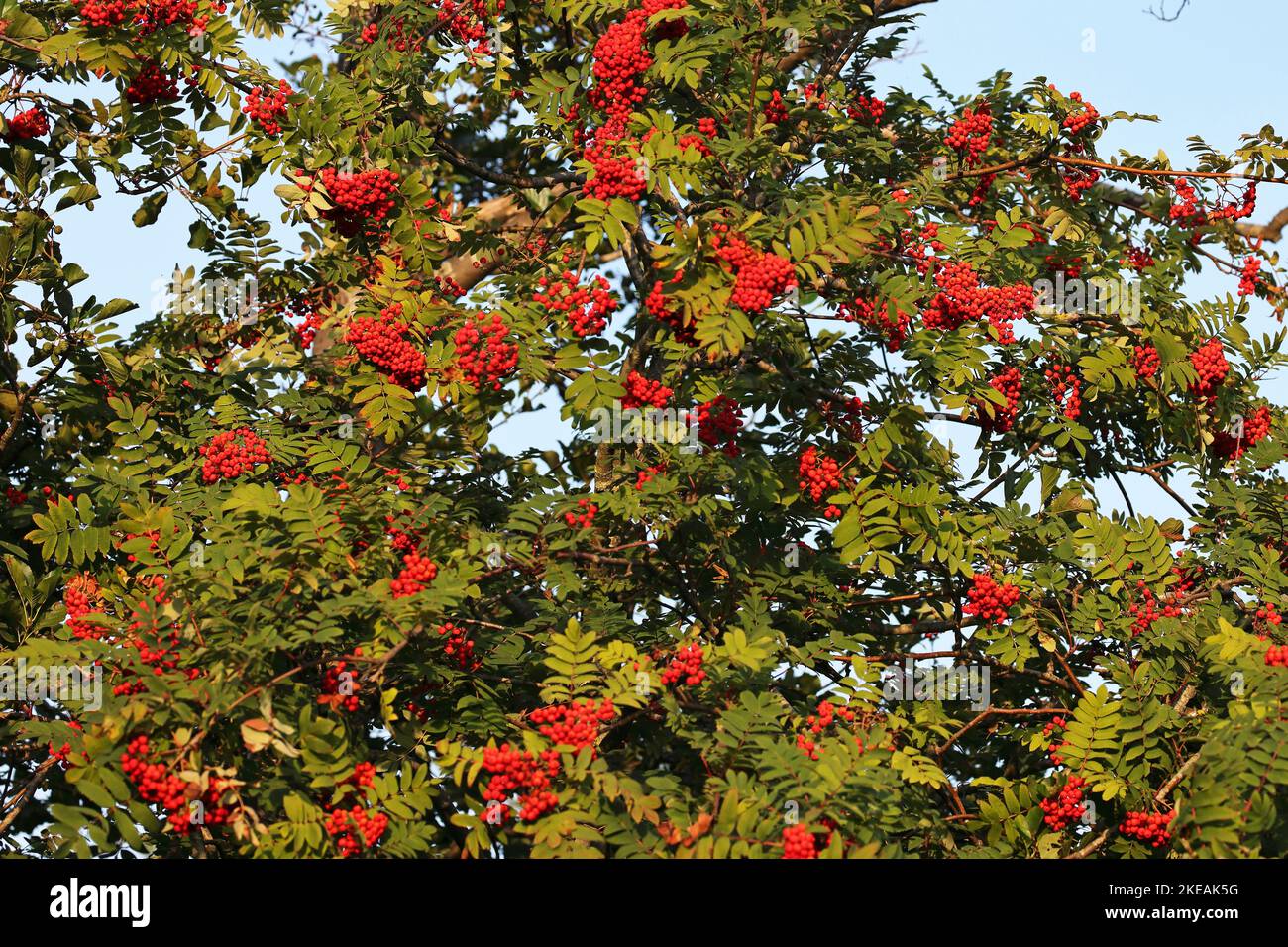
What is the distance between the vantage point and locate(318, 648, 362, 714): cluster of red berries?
6.11m

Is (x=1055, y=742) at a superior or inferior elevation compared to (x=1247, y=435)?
inferior

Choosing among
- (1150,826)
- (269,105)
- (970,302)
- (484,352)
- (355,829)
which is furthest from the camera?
(269,105)

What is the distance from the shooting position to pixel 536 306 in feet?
23.9

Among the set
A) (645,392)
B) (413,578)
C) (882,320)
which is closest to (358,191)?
(645,392)

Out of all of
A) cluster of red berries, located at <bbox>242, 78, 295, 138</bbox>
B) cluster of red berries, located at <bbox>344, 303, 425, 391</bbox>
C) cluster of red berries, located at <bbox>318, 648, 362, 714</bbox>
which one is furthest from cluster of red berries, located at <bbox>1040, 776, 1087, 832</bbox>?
cluster of red berries, located at <bbox>242, 78, 295, 138</bbox>

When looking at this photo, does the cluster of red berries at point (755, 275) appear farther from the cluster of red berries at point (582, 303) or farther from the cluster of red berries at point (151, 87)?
the cluster of red berries at point (151, 87)

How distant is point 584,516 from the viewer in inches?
288

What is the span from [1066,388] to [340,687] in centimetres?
439

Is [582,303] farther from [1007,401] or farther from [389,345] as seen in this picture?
[1007,401]

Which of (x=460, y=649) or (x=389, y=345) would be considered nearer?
(x=460, y=649)

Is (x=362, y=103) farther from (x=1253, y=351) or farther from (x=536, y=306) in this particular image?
(x=1253, y=351)

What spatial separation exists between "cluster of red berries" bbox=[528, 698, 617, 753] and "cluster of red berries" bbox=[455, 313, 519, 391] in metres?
1.80

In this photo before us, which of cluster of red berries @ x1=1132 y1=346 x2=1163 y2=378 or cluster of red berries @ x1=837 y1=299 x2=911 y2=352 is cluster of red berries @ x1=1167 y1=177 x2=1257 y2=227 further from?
cluster of red berries @ x1=837 y1=299 x2=911 y2=352

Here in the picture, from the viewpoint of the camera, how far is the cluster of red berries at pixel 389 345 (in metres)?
7.13
